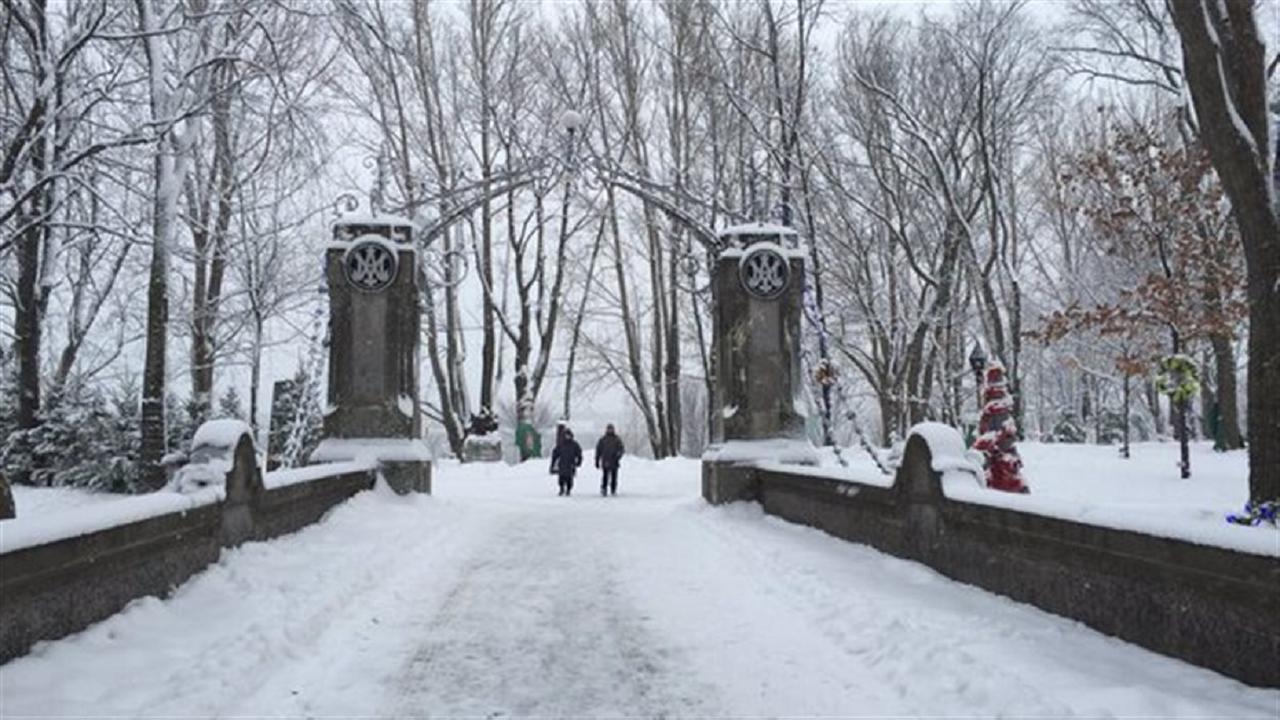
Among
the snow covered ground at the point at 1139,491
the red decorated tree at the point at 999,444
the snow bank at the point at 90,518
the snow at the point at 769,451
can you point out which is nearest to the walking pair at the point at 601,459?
the snow covered ground at the point at 1139,491

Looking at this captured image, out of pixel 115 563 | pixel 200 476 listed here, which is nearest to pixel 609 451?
pixel 200 476

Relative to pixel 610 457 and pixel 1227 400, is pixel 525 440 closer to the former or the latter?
pixel 610 457

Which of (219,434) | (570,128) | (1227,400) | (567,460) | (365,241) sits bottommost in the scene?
Result: (567,460)

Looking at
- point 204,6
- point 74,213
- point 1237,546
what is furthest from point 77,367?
point 1237,546

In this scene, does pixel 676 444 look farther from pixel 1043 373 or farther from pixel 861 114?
pixel 1043 373

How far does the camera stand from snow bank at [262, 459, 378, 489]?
1038cm

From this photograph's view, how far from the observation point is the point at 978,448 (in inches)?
520

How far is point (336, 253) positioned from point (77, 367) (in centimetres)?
2355

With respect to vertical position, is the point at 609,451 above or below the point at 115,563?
above

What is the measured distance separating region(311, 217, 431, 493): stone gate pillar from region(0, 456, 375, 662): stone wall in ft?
20.0

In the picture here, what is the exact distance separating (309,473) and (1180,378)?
16.2 meters

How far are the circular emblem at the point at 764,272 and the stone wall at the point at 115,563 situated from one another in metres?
7.79

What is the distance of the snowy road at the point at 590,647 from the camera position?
203 inches

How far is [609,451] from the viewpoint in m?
20.8
